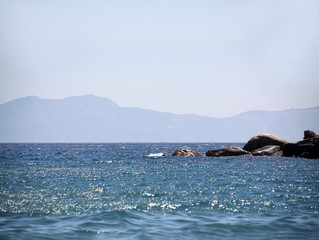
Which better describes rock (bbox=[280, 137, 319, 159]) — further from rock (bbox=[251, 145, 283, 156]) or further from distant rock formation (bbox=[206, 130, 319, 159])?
rock (bbox=[251, 145, 283, 156])

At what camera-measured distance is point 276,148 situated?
5381 centimetres

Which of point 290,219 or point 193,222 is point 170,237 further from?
point 290,219

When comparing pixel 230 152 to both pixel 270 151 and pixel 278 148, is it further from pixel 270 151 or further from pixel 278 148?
pixel 278 148

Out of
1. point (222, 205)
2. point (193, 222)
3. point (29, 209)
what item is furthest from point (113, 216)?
point (222, 205)

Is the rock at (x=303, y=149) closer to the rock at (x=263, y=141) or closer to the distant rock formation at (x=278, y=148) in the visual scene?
the distant rock formation at (x=278, y=148)

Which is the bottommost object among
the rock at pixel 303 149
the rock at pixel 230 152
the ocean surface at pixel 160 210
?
the ocean surface at pixel 160 210

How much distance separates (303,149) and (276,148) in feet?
15.4

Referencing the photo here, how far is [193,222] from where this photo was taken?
12258 mm

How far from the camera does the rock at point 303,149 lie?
1874 inches

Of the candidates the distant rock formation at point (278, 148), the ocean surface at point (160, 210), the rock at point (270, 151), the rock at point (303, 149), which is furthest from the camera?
the rock at point (270, 151)

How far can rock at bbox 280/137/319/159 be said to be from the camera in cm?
4759

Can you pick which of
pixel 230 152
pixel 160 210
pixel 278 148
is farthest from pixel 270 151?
pixel 160 210

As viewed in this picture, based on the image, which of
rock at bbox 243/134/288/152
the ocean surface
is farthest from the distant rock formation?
the ocean surface

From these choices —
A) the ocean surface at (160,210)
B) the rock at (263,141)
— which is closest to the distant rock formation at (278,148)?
the rock at (263,141)
